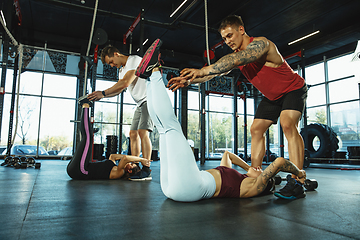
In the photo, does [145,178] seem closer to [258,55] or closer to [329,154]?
[258,55]

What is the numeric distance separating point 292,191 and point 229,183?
0.42 metres

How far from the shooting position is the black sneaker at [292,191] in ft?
4.96

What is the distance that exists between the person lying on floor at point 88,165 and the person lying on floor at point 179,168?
4.09 feet

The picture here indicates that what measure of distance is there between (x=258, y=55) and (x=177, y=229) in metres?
1.30

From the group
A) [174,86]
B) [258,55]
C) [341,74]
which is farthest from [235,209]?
[341,74]

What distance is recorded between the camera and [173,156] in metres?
1.25

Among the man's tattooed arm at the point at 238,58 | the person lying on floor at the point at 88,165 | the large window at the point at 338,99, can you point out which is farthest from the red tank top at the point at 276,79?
the large window at the point at 338,99

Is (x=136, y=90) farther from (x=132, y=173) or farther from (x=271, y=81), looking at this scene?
(x=271, y=81)

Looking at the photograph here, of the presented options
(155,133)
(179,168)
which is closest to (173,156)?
(179,168)

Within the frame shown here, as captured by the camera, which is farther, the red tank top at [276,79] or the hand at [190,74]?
the red tank top at [276,79]

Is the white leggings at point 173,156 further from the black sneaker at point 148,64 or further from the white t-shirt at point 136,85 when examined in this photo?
the white t-shirt at point 136,85

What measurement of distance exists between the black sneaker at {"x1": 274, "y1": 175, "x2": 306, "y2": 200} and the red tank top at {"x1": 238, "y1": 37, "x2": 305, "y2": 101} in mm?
745

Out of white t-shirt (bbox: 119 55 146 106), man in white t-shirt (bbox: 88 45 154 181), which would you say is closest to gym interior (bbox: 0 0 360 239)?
man in white t-shirt (bbox: 88 45 154 181)

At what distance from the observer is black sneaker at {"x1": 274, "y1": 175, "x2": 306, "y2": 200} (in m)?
1.51
